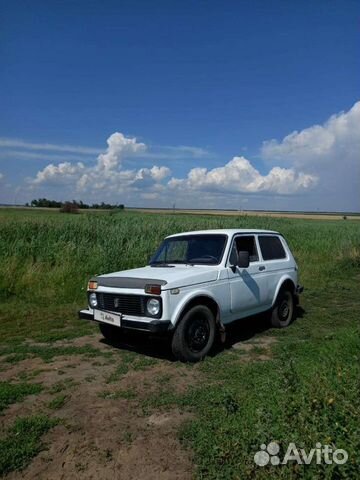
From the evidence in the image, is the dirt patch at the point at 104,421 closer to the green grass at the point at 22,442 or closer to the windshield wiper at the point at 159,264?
the green grass at the point at 22,442

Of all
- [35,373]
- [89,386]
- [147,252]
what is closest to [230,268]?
[89,386]

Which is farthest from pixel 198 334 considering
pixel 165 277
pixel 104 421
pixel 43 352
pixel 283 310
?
pixel 283 310

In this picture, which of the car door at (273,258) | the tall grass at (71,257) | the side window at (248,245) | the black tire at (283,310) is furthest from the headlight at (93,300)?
the tall grass at (71,257)

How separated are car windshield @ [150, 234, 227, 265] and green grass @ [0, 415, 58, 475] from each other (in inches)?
130

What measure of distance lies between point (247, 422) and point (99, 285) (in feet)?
10.7

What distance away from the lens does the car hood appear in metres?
5.15

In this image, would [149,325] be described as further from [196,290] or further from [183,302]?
[196,290]

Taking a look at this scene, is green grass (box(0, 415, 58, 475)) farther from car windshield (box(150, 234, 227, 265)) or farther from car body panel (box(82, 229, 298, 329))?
car windshield (box(150, 234, 227, 265))

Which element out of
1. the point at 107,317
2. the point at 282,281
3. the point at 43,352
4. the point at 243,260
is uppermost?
the point at 243,260

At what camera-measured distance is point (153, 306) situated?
509cm

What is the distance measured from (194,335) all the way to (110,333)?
1751mm

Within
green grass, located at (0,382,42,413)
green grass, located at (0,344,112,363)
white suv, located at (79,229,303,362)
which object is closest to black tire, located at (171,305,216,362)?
white suv, located at (79,229,303,362)

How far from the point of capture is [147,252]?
538 inches

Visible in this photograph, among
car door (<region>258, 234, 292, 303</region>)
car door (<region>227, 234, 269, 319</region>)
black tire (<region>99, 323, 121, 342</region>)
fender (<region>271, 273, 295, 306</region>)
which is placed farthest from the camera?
fender (<region>271, 273, 295, 306</region>)
